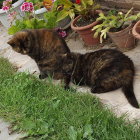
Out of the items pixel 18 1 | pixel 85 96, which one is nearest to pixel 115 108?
pixel 85 96

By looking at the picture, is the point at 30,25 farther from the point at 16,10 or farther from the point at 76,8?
the point at 16,10

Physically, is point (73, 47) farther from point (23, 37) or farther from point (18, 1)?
point (18, 1)

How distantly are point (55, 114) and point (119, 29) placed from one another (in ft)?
5.44

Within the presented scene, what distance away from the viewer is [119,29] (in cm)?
468

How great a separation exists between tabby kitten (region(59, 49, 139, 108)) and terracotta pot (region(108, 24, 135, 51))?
0.47 m

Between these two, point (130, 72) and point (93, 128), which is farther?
point (130, 72)

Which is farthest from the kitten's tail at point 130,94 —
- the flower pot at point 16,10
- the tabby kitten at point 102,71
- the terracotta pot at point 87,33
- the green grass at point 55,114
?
the flower pot at point 16,10

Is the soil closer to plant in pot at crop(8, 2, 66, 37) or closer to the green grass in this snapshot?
plant in pot at crop(8, 2, 66, 37)

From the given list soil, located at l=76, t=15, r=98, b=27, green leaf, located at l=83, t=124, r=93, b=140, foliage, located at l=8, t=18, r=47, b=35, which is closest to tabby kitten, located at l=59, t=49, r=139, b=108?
green leaf, located at l=83, t=124, r=93, b=140

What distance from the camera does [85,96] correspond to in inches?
154

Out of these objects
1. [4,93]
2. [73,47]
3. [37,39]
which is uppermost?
[37,39]

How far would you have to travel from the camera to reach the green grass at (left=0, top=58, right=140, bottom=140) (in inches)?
126

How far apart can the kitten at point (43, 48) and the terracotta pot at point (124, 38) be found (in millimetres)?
681

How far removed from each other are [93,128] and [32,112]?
0.93 m
